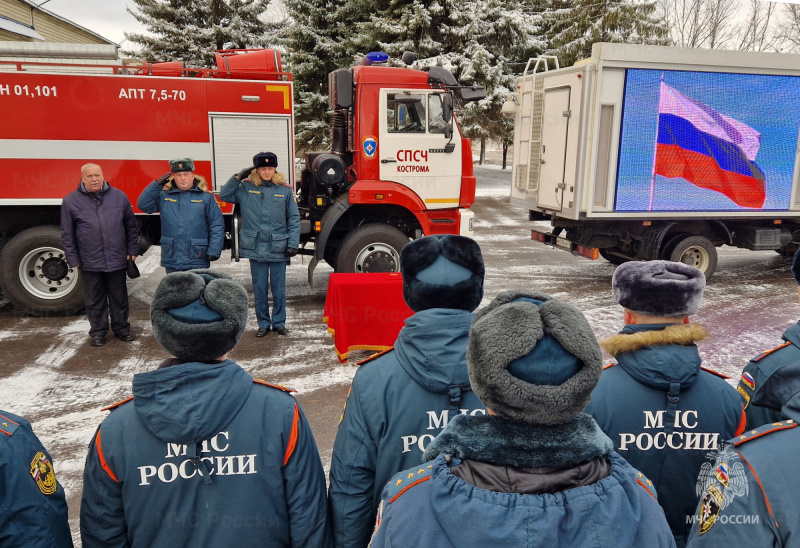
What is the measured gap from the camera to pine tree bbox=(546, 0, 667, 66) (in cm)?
2202

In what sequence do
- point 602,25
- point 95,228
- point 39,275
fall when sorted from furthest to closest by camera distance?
1. point 602,25
2. point 39,275
3. point 95,228

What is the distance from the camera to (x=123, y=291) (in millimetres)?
6730

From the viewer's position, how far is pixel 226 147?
7855 mm

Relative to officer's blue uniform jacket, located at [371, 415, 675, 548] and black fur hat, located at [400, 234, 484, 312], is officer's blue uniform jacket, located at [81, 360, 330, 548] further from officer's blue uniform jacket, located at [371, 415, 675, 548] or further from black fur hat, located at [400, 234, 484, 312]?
officer's blue uniform jacket, located at [371, 415, 675, 548]

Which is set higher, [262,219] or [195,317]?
[195,317]

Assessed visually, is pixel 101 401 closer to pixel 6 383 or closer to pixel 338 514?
pixel 6 383

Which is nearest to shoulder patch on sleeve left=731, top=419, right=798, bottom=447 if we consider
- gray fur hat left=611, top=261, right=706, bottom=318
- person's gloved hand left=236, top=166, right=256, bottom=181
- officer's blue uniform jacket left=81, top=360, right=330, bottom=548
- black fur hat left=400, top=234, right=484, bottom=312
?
gray fur hat left=611, top=261, right=706, bottom=318

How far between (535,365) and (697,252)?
→ 951 cm

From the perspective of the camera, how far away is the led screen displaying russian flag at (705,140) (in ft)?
28.9

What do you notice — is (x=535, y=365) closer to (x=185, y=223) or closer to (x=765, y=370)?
(x=765, y=370)

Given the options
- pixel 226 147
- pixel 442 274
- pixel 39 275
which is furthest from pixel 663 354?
pixel 39 275

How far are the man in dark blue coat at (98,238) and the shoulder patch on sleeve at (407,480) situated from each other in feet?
19.6

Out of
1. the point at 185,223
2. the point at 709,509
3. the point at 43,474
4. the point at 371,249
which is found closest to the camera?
the point at 709,509

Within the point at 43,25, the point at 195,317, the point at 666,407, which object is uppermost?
the point at 43,25
